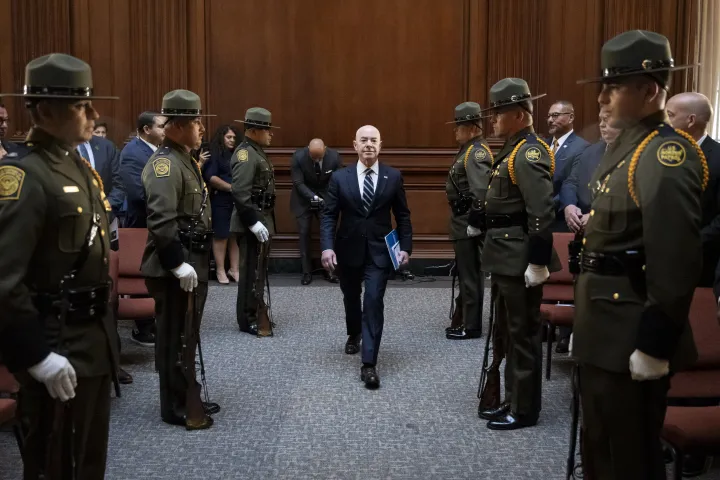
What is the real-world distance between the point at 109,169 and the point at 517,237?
399 cm

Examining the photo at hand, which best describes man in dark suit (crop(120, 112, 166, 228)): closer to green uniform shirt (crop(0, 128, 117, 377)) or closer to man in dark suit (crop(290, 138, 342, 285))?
man in dark suit (crop(290, 138, 342, 285))

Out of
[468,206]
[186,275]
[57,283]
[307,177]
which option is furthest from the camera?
[307,177]

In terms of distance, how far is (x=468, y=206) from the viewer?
664cm

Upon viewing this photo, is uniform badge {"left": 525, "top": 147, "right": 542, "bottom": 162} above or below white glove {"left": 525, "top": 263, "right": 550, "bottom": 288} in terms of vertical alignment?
above

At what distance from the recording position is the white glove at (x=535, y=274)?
4129 mm

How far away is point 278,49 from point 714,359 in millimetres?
7240

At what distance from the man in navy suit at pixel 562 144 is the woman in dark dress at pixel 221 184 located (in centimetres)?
344

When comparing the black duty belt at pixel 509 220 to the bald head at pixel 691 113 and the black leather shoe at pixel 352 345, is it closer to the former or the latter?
the bald head at pixel 691 113

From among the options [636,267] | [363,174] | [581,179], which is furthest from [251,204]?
[636,267]

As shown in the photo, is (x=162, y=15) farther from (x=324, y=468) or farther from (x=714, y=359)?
(x=714, y=359)

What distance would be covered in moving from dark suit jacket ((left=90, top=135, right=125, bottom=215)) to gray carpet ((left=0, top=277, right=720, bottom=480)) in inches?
45.8

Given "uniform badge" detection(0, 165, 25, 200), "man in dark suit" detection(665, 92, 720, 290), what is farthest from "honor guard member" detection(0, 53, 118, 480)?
"man in dark suit" detection(665, 92, 720, 290)

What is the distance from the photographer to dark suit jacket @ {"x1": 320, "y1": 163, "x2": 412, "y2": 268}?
5.39 meters

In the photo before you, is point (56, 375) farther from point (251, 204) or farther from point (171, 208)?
point (251, 204)
